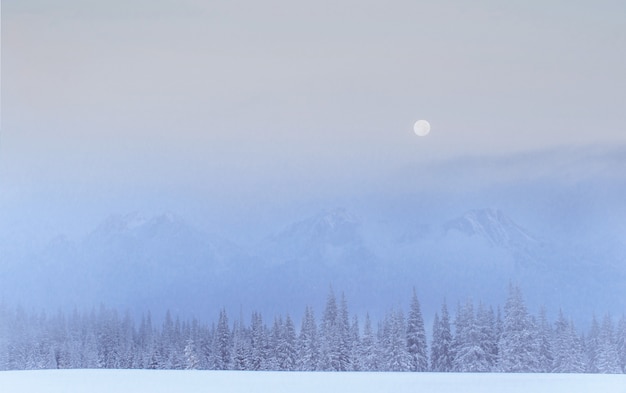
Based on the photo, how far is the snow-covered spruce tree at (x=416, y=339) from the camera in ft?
41.6

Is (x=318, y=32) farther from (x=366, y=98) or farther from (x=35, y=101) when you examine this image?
(x=35, y=101)

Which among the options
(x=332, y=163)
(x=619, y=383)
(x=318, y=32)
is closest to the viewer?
(x=619, y=383)

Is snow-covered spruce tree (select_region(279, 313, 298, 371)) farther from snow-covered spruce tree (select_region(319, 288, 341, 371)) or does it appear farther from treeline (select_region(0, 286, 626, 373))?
snow-covered spruce tree (select_region(319, 288, 341, 371))

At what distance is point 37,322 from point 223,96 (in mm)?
3890

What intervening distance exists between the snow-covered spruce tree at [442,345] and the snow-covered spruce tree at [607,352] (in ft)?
6.44

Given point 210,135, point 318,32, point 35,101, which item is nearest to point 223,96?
point 210,135

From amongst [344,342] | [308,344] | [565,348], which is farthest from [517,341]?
[308,344]

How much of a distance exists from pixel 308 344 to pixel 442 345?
1857 mm

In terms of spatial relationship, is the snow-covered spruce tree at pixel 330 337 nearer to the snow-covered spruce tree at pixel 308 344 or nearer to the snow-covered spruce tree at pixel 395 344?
the snow-covered spruce tree at pixel 308 344

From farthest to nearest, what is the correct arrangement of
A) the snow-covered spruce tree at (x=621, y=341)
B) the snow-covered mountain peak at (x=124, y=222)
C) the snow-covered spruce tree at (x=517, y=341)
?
the snow-covered spruce tree at (x=517, y=341) → the snow-covered mountain peak at (x=124, y=222) → the snow-covered spruce tree at (x=621, y=341)

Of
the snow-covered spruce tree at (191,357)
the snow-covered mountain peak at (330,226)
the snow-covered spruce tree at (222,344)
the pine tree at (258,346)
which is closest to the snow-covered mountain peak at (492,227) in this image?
the snow-covered mountain peak at (330,226)

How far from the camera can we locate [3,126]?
11.9 metres

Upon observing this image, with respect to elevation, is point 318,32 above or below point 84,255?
above

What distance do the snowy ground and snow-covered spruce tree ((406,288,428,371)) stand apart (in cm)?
490
